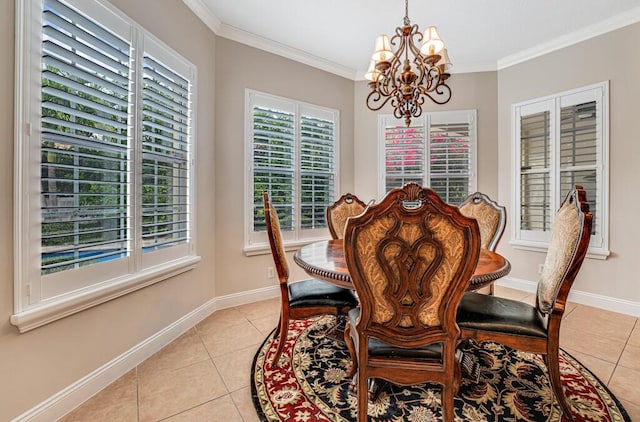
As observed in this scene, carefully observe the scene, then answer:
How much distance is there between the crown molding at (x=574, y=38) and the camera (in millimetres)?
2811

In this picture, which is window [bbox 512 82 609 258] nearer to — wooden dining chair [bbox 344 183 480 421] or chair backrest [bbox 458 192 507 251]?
chair backrest [bbox 458 192 507 251]

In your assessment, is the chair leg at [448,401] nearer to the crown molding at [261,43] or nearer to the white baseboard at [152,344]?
the white baseboard at [152,344]

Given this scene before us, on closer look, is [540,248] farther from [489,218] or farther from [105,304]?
[105,304]

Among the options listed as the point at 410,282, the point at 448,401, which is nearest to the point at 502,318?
the point at 448,401

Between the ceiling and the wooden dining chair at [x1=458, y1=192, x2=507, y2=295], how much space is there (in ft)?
5.77

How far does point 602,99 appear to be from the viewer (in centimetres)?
299

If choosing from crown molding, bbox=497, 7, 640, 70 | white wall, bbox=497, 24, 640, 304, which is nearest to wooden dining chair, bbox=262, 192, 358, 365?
white wall, bbox=497, 24, 640, 304

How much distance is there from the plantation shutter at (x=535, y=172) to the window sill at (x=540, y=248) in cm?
18

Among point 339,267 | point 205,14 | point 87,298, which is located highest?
point 205,14

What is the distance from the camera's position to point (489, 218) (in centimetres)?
256

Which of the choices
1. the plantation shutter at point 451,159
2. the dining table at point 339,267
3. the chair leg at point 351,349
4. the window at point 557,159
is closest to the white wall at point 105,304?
the dining table at point 339,267

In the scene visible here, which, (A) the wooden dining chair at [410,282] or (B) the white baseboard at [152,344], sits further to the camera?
(B) the white baseboard at [152,344]

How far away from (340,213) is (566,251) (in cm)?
188

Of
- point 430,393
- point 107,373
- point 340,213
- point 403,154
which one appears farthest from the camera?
→ point 403,154
